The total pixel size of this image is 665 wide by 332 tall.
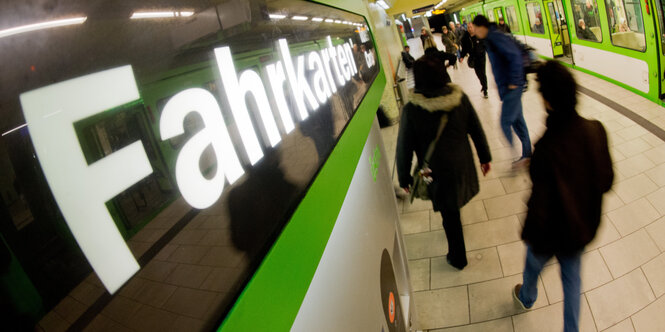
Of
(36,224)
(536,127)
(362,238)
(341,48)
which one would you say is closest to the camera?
(36,224)

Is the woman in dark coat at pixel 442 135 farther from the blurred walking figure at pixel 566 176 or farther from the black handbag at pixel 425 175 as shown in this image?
the blurred walking figure at pixel 566 176

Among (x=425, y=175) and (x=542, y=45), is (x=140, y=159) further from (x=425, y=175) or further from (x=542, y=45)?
(x=542, y=45)

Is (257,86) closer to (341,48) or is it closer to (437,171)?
(341,48)

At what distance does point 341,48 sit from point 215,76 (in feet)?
4.32

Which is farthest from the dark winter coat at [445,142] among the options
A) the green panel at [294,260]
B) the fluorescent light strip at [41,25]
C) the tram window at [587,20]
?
the tram window at [587,20]

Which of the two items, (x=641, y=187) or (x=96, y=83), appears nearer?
(x=96, y=83)

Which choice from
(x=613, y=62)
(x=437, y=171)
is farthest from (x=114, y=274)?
(x=613, y=62)

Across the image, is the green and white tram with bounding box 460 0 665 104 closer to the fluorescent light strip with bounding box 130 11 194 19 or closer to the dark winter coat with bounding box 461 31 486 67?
the dark winter coat with bounding box 461 31 486 67

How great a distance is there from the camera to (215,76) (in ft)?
2.17

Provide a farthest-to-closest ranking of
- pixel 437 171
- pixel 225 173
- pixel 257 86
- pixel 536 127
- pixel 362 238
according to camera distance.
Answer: pixel 536 127, pixel 437 171, pixel 362 238, pixel 257 86, pixel 225 173

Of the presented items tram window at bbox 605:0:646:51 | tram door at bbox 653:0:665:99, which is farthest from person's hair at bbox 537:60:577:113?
tram window at bbox 605:0:646:51

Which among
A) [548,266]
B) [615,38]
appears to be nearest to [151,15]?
[548,266]

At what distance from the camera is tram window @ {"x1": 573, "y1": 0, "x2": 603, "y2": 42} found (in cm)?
709

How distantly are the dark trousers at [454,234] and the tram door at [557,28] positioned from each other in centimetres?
972
